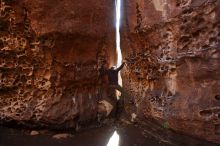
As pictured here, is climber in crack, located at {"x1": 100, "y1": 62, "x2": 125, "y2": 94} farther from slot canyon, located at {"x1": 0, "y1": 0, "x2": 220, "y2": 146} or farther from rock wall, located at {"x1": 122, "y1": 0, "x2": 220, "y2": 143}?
rock wall, located at {"x1": 122, "y1": 0, "x2": 220, "y2": 143}

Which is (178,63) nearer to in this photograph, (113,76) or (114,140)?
(114,140)

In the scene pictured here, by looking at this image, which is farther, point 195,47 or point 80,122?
point 80,122

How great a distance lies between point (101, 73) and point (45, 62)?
157 cm

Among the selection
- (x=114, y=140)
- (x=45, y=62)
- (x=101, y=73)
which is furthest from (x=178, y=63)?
(x=45, y=62)

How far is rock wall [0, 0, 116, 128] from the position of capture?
540cm

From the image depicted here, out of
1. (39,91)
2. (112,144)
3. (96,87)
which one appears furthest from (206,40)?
(39,91)

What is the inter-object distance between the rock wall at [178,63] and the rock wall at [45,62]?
4.17 feet

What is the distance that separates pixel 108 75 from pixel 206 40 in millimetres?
3081

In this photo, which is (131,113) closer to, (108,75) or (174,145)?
(108,75)

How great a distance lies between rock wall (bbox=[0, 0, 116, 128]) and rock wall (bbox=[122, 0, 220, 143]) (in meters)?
1.27

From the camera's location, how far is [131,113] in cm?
663

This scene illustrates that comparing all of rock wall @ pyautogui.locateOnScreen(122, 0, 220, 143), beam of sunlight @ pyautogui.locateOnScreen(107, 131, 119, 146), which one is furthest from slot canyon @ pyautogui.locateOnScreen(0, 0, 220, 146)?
beam of sunlight @ pyautogui.locateOnScreen(107, 131, 119, 146)

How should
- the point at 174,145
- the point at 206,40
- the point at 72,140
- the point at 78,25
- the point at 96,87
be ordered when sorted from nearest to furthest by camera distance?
the point at 206,40
the point at 174,145
the point at 72,140
the point at 78,25
the point at 96,87

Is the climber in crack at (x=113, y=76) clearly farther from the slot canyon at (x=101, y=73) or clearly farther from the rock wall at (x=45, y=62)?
the rock wall at (x=45, y=62)
